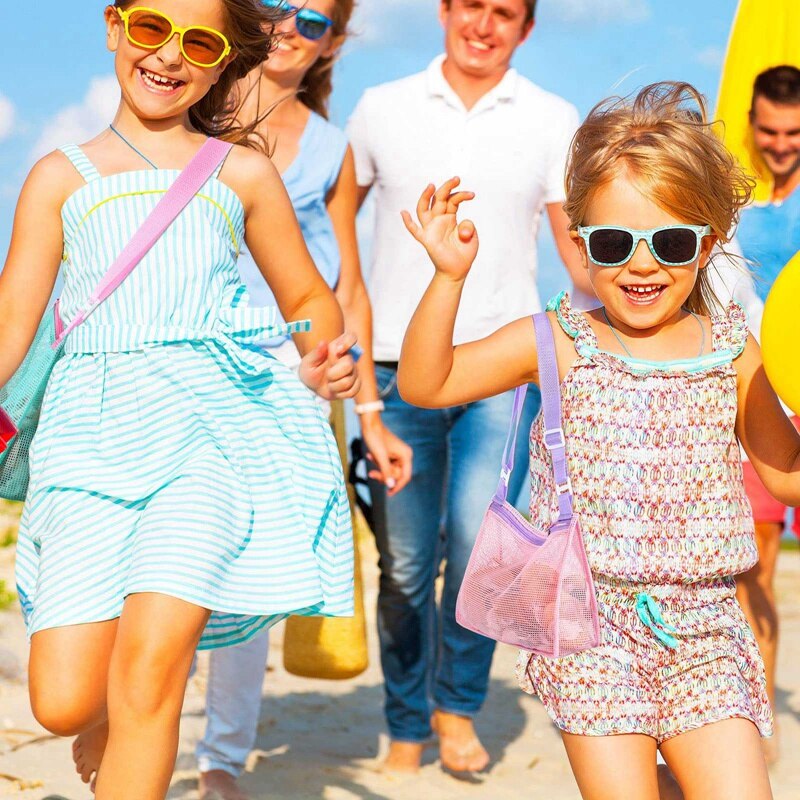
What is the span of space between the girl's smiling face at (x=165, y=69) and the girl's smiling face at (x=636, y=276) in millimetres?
1056

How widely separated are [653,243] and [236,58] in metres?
1.25

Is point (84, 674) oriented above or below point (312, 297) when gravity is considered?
below

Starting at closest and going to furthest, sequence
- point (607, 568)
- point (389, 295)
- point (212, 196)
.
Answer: point (607, 568) → point (212, 196) → point (389, 295)

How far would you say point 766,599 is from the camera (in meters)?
5.62

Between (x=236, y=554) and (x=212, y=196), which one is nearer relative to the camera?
(x=236, y=554)

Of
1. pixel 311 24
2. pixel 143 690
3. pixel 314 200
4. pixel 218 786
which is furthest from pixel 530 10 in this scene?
pixel 143 690

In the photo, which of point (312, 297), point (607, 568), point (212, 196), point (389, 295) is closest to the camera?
point (607, 568)

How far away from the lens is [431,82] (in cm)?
537

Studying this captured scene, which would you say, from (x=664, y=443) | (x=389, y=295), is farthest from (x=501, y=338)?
(x=389, y=295)

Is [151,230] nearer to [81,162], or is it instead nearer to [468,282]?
[81,162]

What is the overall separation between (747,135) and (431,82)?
1.20 metres

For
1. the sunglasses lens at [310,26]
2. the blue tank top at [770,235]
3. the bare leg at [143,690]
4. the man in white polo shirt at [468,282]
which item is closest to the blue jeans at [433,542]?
the man in white polo shirt at [468,282]

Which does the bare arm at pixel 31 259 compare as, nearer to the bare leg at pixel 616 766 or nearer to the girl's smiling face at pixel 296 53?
the girl's smiling face at pixel 296 53

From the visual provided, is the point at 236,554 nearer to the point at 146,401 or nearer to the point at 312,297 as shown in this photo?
the point at 146,401
